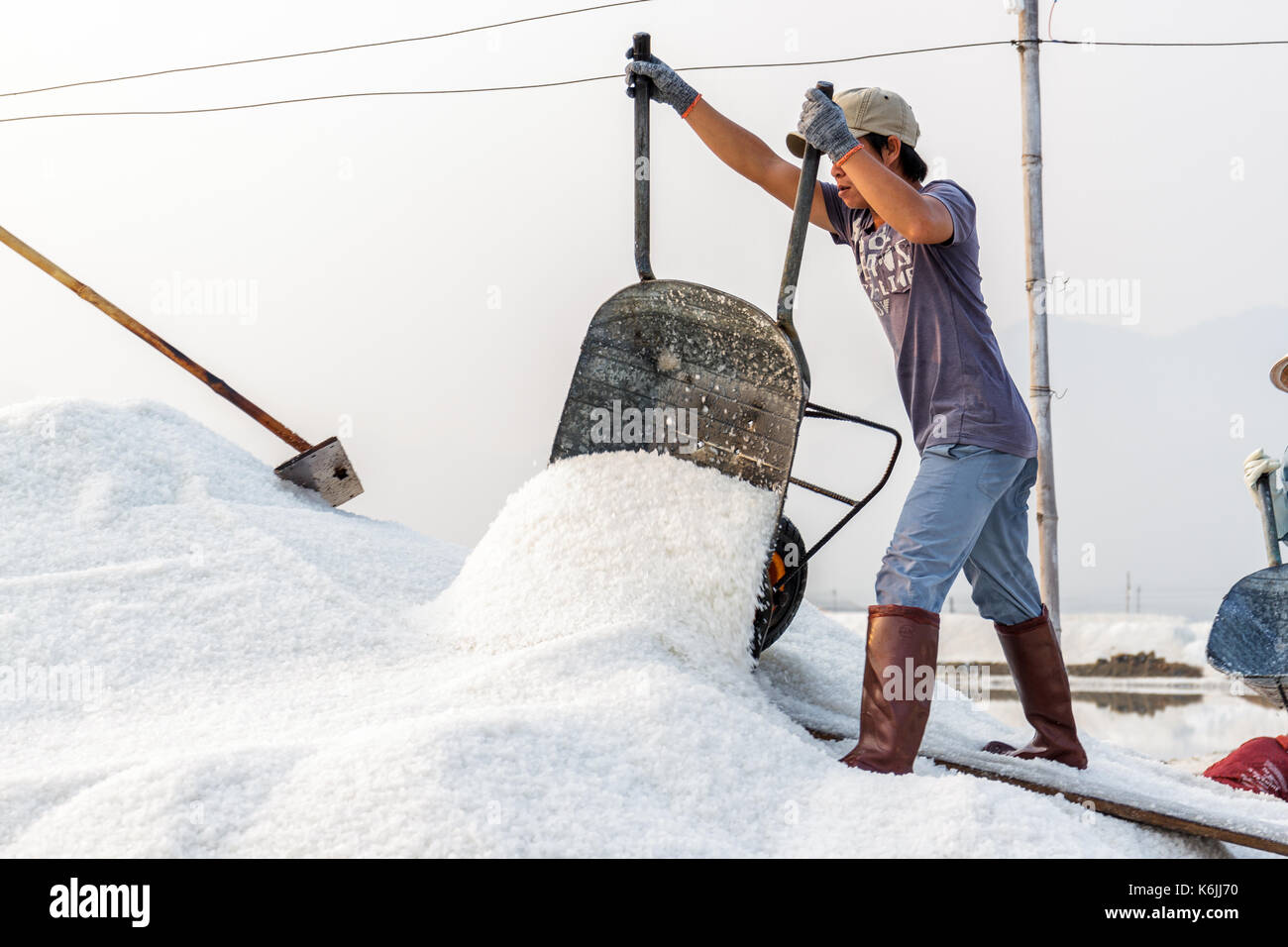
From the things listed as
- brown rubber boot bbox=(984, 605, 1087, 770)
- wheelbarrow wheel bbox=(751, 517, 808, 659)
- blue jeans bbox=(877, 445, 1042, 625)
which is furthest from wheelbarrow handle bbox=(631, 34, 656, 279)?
brown rubber boot bbox=(984, 605, 1087, 770)

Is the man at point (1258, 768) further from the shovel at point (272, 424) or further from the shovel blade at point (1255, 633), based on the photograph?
the shovel at point (272, 424)

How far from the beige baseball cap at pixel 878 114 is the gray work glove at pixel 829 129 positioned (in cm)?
17

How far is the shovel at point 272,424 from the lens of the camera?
443cm

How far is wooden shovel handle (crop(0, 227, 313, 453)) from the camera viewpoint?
4.54 metres

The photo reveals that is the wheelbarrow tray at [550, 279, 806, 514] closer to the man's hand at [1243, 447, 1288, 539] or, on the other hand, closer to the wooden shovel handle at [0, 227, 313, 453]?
the wooden shovel handle at [0, 227, 313, 453]

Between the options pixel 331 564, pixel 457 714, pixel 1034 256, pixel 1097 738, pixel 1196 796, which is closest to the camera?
pixel 457 714

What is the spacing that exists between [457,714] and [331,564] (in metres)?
Result: 1.41

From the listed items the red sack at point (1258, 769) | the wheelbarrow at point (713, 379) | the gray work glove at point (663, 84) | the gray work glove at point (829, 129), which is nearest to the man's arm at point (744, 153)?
the gray work glove at point (663, 84)

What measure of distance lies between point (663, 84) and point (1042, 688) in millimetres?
1821

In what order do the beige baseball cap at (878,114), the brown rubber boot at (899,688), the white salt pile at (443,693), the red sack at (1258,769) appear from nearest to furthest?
the white salt pile at (443,693), the brown rubber boot at (899,688), the beige baseball cap at (878,114), the red sack at (1258,769)

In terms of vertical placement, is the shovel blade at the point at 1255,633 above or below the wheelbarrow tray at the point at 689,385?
below
